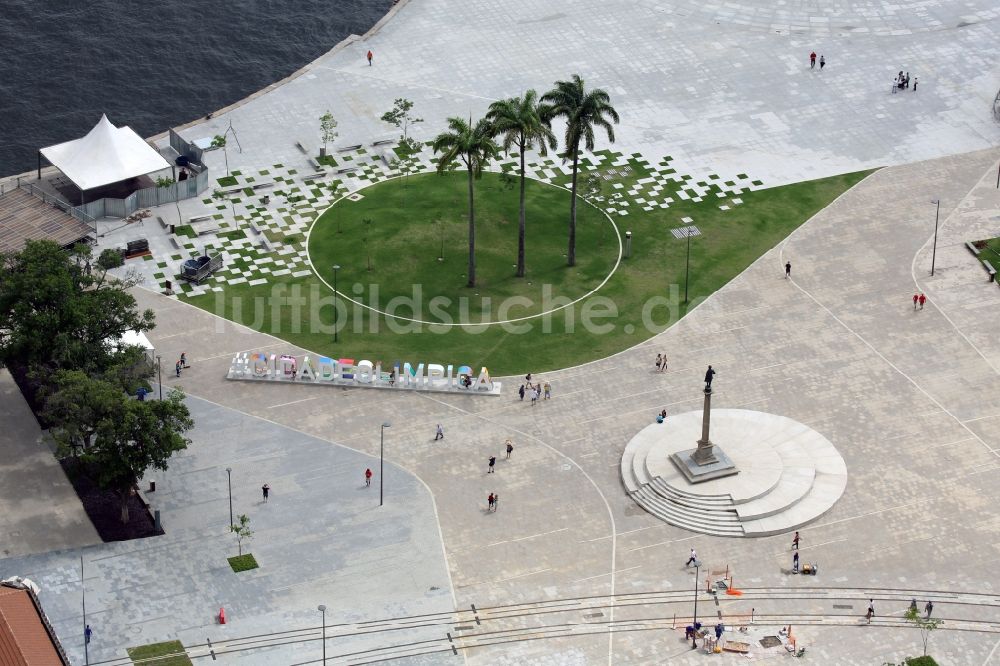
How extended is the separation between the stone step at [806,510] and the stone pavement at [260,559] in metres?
28.0

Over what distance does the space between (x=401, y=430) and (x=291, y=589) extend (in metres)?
23.6

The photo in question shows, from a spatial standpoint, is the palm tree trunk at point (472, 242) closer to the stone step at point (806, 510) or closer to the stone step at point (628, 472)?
the stone step at point (628, 472)

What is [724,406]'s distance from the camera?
595ft

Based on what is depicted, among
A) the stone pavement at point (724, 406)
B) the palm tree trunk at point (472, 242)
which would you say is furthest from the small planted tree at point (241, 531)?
the palm tree trunk at point (472, 242)

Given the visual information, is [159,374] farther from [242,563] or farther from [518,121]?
[518,121]

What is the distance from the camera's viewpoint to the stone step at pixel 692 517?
6570 inches

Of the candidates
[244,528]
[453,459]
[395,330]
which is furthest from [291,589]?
[395,330]

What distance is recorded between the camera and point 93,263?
192m

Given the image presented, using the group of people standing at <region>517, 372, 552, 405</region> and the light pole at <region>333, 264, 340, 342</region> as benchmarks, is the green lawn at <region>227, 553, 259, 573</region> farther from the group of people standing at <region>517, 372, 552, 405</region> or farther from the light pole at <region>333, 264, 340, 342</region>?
the light pole at <region>333, 264, 340, 342</region>

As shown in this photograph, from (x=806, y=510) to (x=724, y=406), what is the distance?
53.6 feet

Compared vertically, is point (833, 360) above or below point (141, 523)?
above

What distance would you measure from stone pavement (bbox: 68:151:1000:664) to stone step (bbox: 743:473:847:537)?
887 mm

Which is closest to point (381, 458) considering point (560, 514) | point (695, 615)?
point (560, 514)

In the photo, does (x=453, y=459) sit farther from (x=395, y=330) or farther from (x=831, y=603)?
(x=831, y=603)
